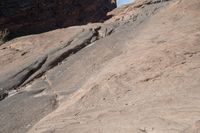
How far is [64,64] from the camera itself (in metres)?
9.41

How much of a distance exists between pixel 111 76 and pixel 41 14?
9.46 m

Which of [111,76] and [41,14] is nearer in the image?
[111,76]

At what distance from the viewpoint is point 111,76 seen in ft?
24.3

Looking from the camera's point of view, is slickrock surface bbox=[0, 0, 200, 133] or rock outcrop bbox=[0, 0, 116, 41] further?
rock outcrop bbox=[0, 0, 116, 41]

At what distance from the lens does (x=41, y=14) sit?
1628cm

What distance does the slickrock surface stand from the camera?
565 cm

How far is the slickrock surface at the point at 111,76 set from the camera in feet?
18.5

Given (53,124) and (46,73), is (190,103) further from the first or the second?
(46,73)

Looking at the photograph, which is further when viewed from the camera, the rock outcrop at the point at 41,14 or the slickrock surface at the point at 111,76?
the rock outcrop at the point at 41,14

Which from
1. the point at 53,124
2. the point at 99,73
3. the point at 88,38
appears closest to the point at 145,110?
the point at 53,124

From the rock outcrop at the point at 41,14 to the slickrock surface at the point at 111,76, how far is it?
11.9 feet

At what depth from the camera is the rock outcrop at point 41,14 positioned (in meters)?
15.4

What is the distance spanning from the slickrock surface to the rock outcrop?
3626mm

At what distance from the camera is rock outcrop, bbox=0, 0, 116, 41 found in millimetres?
15359
